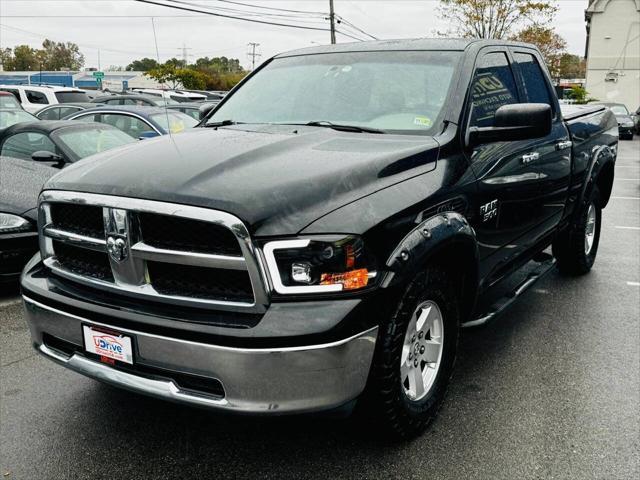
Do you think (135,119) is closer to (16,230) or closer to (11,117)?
(11,117)

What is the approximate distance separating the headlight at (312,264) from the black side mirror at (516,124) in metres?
1.31

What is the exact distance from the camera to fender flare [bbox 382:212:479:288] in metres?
2.66

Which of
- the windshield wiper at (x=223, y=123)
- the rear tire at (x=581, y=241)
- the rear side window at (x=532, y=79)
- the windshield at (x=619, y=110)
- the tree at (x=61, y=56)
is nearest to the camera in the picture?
the windshield wiper at (x=223, y=123)

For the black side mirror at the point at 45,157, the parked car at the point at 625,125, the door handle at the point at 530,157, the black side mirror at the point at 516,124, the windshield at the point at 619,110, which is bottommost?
the parked car at the point at 625,125

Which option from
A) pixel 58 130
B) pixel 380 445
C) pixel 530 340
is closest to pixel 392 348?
pixel 380 445

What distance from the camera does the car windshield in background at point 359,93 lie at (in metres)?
3.59

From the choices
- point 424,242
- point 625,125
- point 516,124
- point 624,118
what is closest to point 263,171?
point 424,242

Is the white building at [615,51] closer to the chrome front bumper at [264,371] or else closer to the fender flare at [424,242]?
the fender flare at [424,242]

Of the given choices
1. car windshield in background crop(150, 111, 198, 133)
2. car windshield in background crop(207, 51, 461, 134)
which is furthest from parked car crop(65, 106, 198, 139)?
car windshield in background crop(207, 51, 461, 134)

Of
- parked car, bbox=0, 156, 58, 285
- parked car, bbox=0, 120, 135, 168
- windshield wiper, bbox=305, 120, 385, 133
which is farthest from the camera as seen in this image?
parked car, bbox=0, 120, 135, 168

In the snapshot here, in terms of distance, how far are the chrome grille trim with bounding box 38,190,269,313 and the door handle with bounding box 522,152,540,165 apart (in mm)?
2237

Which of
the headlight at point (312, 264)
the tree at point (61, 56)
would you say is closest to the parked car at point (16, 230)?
the headlight at point (312, 264)

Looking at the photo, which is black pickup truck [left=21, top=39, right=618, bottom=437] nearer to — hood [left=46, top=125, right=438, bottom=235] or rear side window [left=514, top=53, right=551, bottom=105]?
hood [left=46, top=125, right=438, bottom=235]

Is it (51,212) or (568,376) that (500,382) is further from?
(51,212)
